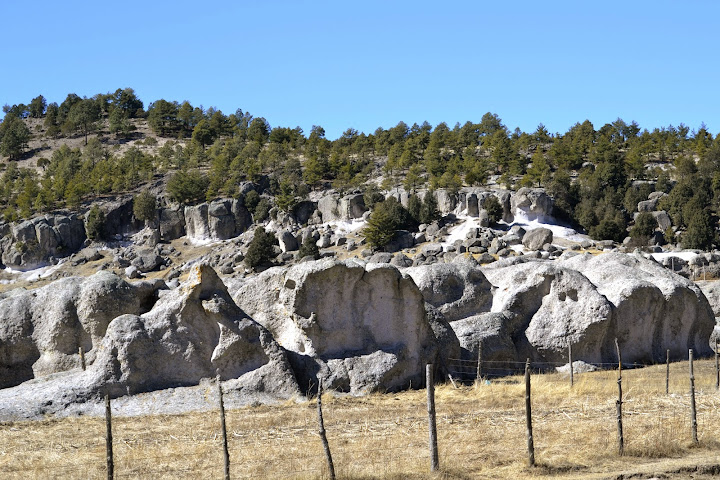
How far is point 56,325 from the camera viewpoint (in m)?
26.6

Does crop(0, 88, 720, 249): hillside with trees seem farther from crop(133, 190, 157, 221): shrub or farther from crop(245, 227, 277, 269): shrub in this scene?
crop(245, 227, 277, 269): shrub

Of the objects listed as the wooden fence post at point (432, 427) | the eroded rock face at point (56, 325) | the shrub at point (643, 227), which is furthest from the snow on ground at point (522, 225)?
the wooden fence post at point (432, 427)

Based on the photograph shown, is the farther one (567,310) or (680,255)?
(680,255)

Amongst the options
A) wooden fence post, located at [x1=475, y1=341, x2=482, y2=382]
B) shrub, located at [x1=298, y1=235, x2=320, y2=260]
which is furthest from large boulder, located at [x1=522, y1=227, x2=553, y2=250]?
wooden fence post, located at [x1=475, y1=341, x2=482, y2=382]

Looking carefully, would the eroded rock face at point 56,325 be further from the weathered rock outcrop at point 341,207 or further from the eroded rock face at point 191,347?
the weathered rock outcrop at point 341,207

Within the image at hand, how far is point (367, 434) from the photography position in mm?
17734

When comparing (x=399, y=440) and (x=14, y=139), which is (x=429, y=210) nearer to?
(x=399, y=440)

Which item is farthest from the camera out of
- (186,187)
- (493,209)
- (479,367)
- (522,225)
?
(186,187)

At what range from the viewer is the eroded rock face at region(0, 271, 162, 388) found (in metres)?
26.5

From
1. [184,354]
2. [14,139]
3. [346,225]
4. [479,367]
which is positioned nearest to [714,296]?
[479,367]

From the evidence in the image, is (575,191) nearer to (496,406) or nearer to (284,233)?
(284,233)

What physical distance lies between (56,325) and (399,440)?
545 inches

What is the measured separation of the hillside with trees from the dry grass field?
6230 cm

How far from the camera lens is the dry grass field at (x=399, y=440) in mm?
14711
